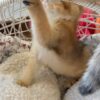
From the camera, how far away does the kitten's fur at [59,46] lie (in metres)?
1.00

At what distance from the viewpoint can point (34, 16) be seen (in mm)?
914

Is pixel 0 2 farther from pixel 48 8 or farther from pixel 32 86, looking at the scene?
pixel 32 86

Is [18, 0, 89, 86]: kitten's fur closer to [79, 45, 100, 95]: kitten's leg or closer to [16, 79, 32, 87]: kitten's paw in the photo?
[16, 79, 32, 87]: kitten's paw

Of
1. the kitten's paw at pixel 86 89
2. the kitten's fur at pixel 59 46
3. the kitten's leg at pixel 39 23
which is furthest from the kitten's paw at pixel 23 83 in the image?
the kitten's paw at pixel 86 89

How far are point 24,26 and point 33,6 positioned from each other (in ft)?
1.50

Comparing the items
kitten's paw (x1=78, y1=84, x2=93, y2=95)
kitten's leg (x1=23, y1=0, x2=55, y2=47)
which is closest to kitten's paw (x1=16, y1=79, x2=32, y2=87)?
kitten's leg (x1=23, y1=0, x2=55, y2=47)

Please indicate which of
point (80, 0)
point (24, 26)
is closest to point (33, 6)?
point (80, 0)

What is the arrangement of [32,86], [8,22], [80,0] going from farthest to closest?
[8,22]
[32,86]
[80,0]

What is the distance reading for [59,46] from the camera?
104cm

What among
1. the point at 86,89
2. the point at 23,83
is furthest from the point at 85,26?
the point at 86,89

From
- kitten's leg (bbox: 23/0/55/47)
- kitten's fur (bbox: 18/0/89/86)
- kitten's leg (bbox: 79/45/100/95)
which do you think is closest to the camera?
kitten's leg (bbox: 79/45/100/95)

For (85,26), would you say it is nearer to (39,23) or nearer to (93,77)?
(39,23)

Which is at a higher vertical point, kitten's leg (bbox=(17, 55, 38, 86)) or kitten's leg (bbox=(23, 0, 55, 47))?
kitten's leg (bbox=(23, 0, 55, 47))

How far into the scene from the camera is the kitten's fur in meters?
1.00
